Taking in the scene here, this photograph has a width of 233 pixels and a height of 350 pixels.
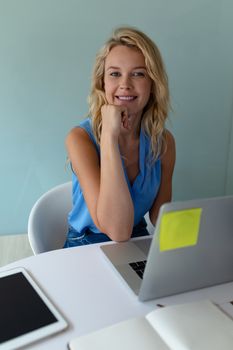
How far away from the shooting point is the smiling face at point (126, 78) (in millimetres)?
1376

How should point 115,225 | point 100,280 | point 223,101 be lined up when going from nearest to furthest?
point 100,280
point 115,225
point 223,101

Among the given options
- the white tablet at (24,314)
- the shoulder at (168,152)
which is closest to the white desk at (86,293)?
the white tablet at (24,314)

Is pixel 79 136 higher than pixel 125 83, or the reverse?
pixel 125 83

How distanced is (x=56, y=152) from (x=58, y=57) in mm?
502

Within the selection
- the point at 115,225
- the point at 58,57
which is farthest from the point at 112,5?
the point at 115,225

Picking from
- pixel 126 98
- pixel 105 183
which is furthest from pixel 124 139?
pixel 105 183

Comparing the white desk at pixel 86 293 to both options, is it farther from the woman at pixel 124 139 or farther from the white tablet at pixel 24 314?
the woman at pixel 124 139

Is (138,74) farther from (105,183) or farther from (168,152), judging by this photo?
(105,183)

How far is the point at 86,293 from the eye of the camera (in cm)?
86

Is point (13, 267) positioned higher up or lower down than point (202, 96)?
lower down

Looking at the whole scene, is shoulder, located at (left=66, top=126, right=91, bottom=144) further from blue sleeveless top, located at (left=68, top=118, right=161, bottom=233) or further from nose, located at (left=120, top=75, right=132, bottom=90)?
nose, located at (left=120, top=75, right=132, bottom=90)

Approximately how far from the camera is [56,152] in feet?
6.70

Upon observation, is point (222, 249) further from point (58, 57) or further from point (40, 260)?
point (58, 57)

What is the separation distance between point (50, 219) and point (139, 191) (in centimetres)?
38
